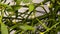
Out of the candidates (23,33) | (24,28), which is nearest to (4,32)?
(24,28)

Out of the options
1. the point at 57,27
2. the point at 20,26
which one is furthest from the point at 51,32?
the point at 20,26

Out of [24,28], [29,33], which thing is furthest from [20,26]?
[29,33]

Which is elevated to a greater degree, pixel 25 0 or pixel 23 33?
pixel 25 0

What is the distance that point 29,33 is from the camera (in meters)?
0.57

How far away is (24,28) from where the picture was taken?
0.44 metres

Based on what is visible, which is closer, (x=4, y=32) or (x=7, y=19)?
(x=4, y=32)

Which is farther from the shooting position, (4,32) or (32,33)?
(32,33)

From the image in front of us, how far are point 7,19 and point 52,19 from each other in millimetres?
173

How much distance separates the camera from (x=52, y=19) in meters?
0.55

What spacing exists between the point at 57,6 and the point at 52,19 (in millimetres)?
51

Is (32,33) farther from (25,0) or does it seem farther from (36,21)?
(25,0)

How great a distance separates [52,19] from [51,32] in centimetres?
5

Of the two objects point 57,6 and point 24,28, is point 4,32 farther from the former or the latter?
point 57,6

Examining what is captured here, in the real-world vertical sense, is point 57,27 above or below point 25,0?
below
